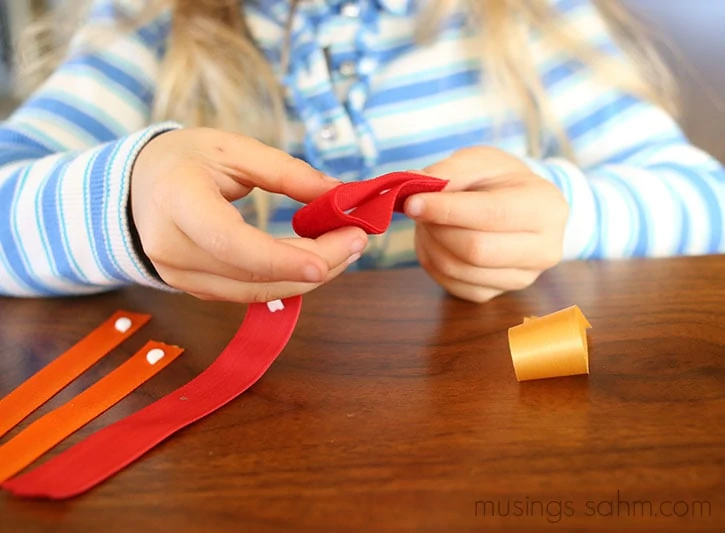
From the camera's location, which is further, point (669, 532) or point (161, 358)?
point (161, 358)

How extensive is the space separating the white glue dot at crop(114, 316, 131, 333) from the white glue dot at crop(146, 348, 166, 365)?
50 mm

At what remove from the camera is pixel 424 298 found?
0.49m

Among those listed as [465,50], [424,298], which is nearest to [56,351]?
[424,298]

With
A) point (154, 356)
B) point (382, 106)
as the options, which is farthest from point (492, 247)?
point (382, 106)

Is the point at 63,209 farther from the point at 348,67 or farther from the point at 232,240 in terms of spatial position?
the point at 348,67

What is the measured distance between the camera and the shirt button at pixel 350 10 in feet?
2.45

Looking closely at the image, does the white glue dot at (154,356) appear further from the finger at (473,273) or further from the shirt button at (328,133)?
the shirt button at (328,133)

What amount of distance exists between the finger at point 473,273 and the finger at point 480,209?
0.03 meters

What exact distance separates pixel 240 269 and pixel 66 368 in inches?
5.2

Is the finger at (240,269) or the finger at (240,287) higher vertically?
the finger at (240,269)

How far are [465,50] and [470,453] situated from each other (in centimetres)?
59

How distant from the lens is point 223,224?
37 cm

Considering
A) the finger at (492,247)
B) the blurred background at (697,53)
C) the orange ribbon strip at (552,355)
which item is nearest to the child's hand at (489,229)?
the finger at (492,247)

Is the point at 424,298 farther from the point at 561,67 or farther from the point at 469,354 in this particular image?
the point at 561,67
